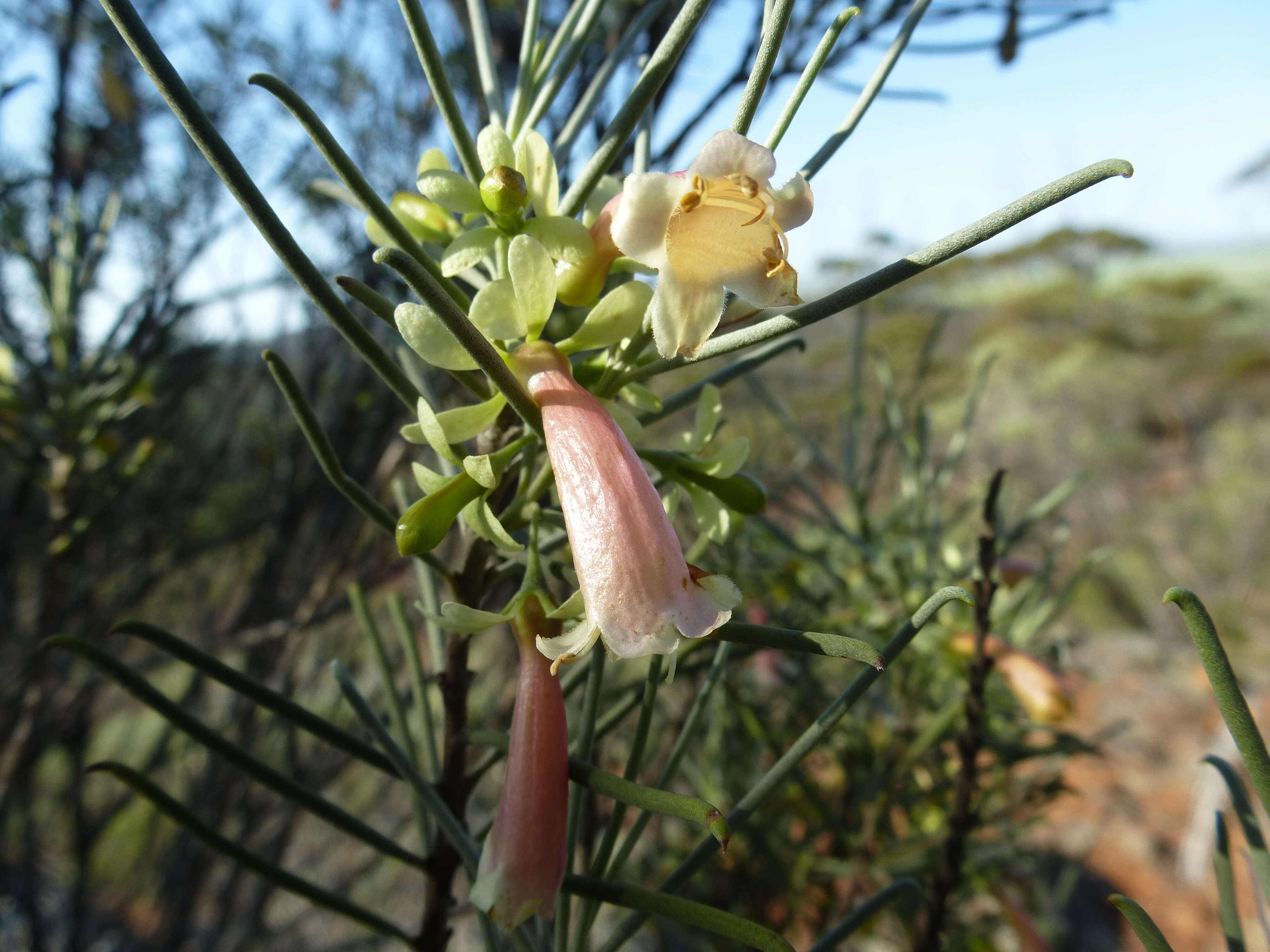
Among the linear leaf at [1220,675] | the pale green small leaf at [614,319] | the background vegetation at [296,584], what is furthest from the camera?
the background vegetation at [296,584]

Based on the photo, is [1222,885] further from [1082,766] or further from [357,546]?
[1082,766]

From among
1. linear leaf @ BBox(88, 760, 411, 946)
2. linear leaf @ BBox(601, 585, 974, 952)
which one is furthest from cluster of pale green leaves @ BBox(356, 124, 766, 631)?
linear leaf @ BBox(88, 760, 411, 946)

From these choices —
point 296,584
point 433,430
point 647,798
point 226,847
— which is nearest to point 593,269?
point 433,430

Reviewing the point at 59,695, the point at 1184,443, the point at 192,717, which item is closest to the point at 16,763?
the point at 59,695

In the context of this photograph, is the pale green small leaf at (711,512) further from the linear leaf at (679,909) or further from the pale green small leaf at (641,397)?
the linear leaf at (679,909)

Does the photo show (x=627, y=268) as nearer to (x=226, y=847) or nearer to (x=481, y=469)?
(x=481, y=469)

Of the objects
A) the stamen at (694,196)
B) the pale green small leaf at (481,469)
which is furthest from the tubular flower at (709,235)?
the pale green small leaf at (481,469)
